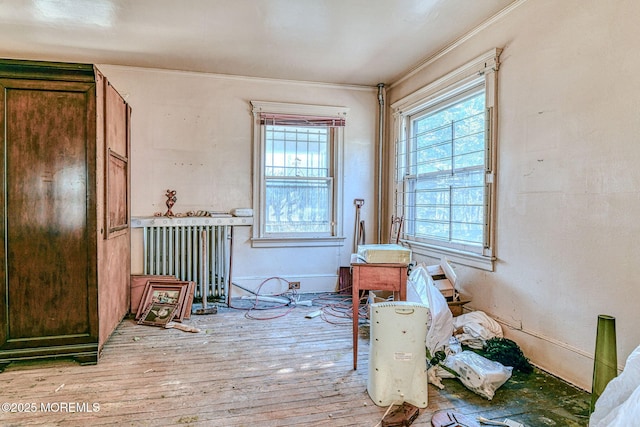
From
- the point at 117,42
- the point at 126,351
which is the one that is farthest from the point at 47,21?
the point at 126,351

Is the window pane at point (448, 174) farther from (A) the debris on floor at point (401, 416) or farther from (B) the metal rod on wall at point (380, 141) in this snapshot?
(A) the debris on floor at point (401, 416)

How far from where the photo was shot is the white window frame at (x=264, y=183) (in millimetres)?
4570

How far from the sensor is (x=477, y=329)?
293cm

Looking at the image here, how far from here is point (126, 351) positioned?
2893 millimetres

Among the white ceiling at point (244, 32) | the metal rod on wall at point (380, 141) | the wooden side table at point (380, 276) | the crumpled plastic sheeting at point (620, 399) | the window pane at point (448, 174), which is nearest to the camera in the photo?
the crumpled plastic sheeting at point (620, 399)

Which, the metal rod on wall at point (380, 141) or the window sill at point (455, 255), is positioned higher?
the metal rod on wall at point (380, 141)

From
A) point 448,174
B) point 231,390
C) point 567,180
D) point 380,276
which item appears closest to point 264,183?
point 448,174

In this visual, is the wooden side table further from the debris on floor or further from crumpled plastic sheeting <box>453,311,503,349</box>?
crumpled plastic sheeting <box>453,311,503,349</box>

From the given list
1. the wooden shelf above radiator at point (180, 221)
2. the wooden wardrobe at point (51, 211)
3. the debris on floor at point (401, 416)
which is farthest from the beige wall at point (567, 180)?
the wooden wardrobe at point (51, 211)

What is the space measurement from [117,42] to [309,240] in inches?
117

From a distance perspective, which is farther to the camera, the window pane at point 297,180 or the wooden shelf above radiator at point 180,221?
the window pane at point 297,180

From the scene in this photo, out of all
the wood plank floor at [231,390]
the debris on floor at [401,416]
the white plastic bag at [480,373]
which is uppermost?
the white plastic bag at [480,373]

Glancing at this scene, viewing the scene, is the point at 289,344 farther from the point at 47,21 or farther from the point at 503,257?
the point at 47,21

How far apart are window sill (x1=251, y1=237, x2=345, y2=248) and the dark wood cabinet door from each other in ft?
6.96
